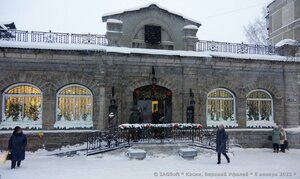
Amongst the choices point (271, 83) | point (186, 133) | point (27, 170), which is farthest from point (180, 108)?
point (27, 170)

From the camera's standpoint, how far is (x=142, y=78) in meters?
16.8

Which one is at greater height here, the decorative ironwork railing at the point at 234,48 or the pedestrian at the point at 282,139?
the decorative ironwork railing at the point at 234,48

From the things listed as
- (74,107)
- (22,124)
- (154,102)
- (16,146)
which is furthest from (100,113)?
(16,146)

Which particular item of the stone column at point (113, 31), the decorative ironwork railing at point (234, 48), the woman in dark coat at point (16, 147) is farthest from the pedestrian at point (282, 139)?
the woman in dark coat at point (16, 147)

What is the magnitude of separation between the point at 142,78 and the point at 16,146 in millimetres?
7919

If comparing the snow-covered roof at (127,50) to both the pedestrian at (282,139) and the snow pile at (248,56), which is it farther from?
the pedestrian at (282,139)

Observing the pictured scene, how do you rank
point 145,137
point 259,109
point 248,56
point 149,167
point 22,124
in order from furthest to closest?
1. point 259,109
2. point 248,56
3. point 22,124
4. point 145,137
5. point 149,167

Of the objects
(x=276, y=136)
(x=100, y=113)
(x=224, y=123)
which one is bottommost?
(x=276, y=136)

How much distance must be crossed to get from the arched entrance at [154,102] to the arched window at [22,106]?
5.41 metres

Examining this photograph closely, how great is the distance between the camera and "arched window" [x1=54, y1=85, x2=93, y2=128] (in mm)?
16000

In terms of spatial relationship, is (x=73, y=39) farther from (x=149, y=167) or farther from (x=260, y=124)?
(x=260, y=124)

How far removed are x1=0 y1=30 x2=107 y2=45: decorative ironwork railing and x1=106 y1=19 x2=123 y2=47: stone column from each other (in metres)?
0.42

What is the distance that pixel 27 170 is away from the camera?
424 inches

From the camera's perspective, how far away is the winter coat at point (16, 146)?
10.9 metres
